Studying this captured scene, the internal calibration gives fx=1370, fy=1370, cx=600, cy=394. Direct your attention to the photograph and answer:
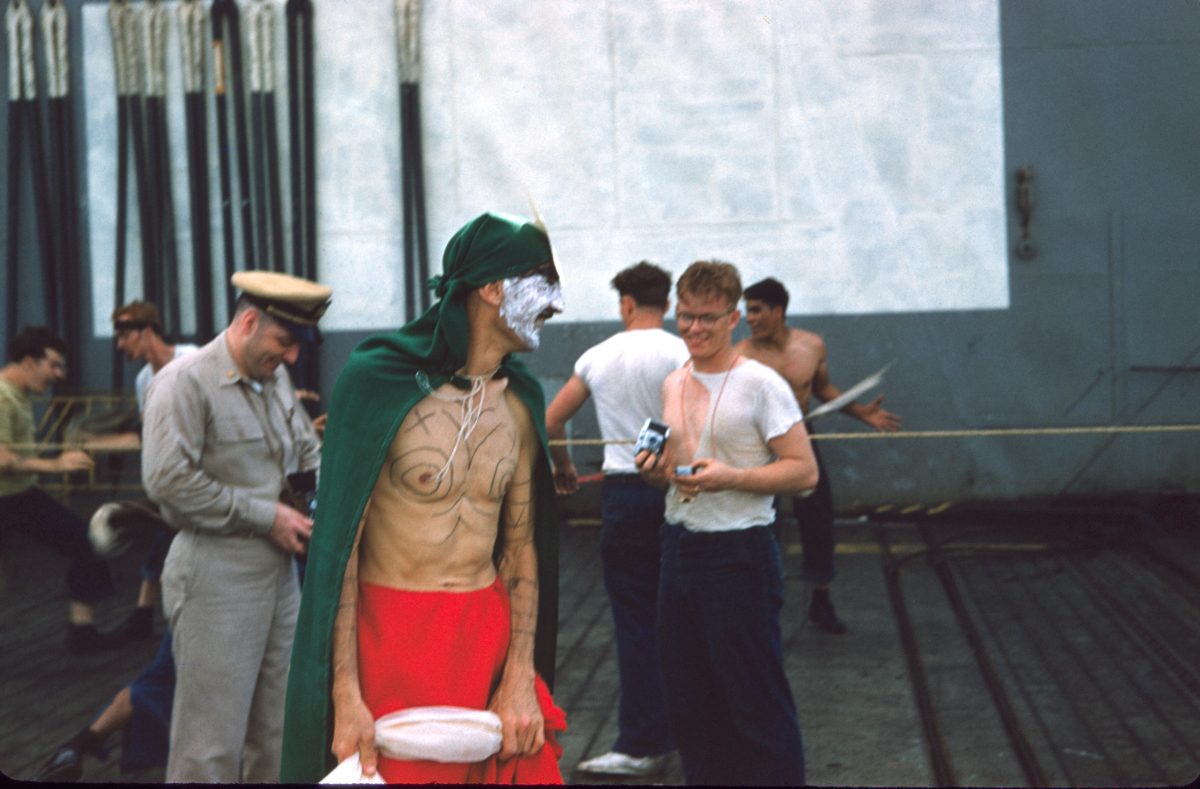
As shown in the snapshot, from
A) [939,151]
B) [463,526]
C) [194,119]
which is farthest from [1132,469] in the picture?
[463,526]

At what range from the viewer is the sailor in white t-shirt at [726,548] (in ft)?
13.7

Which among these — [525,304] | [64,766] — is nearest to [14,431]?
[64,766]

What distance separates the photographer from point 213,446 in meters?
4.09

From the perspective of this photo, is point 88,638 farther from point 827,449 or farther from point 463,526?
point 827,449

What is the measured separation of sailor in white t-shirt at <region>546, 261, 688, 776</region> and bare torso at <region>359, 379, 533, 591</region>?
7.23 ft

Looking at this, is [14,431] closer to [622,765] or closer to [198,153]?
[622,765]

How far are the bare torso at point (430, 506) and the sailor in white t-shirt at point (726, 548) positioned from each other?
1.33 m

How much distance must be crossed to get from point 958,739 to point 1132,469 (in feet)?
17.8

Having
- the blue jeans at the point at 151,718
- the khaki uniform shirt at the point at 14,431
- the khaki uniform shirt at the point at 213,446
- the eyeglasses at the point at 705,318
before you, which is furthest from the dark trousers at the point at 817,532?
the khaki uniform shirt at the point at 14,431

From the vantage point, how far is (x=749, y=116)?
10.4m

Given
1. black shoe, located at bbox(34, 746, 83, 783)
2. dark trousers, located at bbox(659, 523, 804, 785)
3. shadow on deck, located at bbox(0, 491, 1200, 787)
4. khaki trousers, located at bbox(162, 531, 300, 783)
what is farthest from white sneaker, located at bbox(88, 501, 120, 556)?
dark trousers, located at bbox(659, 523, 804, 785)

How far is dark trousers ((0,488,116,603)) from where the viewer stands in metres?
6.82

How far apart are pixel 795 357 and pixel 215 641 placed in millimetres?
3843

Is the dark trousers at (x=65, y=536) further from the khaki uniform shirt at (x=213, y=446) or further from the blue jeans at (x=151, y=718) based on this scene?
the khaki uniform shirt at (x=213, y=446)
